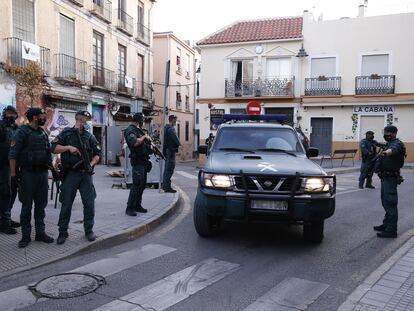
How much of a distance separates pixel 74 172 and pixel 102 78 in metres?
18.2

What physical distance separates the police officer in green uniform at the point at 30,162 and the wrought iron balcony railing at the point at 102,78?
1682 centimetres

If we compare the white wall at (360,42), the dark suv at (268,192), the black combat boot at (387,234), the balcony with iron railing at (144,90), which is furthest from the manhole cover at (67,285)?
the white wall at (360,42)

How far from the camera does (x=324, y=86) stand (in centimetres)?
2694

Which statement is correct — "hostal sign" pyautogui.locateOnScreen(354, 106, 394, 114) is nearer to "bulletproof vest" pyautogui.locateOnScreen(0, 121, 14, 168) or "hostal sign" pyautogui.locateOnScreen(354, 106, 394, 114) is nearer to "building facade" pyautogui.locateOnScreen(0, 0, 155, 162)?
"building facade" pyautogui.locateOnScreen(0, 0, 155, 162)

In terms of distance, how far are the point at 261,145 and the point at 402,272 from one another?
9.88ft

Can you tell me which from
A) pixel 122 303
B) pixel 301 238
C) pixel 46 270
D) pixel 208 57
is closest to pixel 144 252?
pixel 46 270

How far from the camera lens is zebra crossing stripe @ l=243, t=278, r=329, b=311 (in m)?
4.07

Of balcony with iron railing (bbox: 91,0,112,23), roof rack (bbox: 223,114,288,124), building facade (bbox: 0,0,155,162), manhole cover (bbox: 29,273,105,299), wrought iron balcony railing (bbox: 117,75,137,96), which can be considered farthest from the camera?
wrought iron balcony railing (bbox: 117,75,137,96)

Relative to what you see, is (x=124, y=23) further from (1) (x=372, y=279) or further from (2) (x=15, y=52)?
(1) (x=372, y=279)

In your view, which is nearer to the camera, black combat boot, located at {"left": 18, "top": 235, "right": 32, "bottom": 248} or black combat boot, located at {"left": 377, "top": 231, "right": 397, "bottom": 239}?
black combat boot, located at {"left": 18, "top": 235, "right": 32, "bottom": 248}

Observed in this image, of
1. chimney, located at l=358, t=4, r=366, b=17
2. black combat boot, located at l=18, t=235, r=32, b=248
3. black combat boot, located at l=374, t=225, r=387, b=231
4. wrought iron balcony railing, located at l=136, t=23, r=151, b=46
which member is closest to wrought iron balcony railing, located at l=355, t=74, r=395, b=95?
chimney, located at l=358, t=4, r=366, b=17

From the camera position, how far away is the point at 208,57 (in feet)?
97.4

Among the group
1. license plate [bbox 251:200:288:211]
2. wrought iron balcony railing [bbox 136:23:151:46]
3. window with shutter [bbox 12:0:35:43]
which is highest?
wrought iron balcony railing [bbox 136:23:151:46]

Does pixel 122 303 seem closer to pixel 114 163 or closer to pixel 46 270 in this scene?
pixel 46 270
